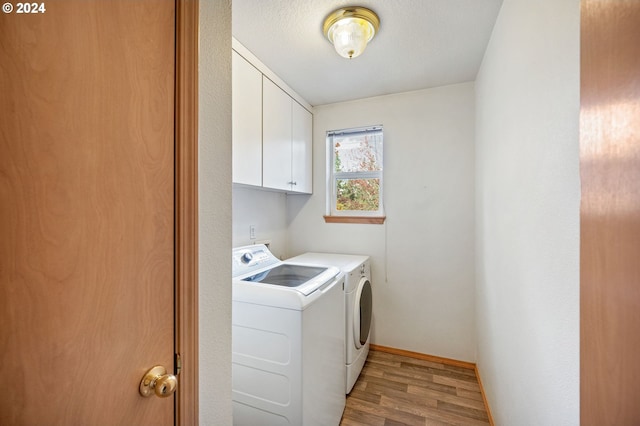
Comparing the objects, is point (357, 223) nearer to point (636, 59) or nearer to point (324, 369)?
point (324, 369)

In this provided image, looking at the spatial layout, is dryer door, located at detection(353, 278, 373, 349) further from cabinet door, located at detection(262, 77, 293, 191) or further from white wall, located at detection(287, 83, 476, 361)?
cabinet door, located at detection(262, 77, 293, 191)

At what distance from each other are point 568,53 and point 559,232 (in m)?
0.51

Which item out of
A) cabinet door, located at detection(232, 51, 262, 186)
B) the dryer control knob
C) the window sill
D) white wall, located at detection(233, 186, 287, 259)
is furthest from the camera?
the window sill

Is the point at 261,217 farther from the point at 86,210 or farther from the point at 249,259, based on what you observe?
the point at 86,210

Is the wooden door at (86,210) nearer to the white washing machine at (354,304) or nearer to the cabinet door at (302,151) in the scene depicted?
the white washing machine at (354,304)

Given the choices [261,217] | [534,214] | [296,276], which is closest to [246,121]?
[261,217]

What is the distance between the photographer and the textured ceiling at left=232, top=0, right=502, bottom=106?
1413 mm

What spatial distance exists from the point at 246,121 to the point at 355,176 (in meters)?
1.30

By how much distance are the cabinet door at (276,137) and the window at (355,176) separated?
60 cm

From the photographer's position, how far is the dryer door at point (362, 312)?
199 cm

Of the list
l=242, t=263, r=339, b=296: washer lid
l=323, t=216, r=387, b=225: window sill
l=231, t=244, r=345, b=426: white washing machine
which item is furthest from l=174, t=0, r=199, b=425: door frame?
l=323, t=216, r=387, b=225: window sill

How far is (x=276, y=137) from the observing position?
2137 mm

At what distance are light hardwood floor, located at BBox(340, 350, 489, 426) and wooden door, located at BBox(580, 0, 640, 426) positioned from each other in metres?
1.64

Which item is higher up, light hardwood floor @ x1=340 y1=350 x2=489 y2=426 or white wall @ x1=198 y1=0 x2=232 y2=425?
white wall @ x1=198 y1=0 x2=232 y2=425
